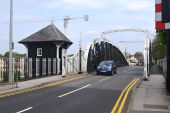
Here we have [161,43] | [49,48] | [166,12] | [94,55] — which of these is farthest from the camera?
[94,55]

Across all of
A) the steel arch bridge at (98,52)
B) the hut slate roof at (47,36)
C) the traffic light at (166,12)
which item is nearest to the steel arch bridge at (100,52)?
the steel arch bridge at (98,52)

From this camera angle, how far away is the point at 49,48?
4472 cm

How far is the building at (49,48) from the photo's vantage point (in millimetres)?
41675

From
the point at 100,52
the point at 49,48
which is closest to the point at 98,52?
the point at 100,52

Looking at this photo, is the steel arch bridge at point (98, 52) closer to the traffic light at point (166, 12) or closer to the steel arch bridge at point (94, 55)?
the steel arch bridge at point (94, 55)

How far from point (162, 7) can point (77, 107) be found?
30.8 ft

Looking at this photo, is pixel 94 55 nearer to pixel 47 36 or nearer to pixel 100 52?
pixel 100 52

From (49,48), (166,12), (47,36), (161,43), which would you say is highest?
(47,36)

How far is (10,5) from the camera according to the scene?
1090 inches

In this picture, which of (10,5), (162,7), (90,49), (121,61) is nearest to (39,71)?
(10,5)

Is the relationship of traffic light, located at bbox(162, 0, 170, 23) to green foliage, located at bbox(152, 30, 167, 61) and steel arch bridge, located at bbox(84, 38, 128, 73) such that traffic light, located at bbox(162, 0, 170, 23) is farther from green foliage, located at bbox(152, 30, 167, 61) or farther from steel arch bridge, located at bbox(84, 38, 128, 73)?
steel arch bridge, located at bbox(84, 38, 128, 73)

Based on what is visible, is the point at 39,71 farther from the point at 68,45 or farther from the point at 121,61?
the point at 121,61

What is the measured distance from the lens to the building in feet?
137

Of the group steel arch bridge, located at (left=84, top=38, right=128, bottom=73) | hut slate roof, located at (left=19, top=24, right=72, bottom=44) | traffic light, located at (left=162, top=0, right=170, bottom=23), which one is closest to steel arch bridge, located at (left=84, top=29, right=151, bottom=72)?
steel arch bridge, located at (left=84, top=38, right=128, bottom=73)
